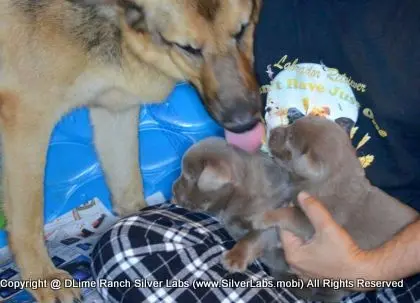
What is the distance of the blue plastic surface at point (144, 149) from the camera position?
7.73 ft

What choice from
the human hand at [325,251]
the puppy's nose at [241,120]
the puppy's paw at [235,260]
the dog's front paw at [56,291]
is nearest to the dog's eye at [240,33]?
the puppy's nose at [241,120]

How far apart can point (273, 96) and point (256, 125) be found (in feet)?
0.73

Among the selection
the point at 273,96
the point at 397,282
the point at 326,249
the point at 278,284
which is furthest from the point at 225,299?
the point at 273,96

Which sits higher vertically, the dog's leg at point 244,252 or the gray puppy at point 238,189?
the gray puppy at point 238,189

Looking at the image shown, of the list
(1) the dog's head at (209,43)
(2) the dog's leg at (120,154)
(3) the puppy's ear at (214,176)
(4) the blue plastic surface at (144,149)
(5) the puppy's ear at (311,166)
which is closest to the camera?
(1) the dog's head at (209,43)

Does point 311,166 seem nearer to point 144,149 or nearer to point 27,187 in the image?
point 27,187

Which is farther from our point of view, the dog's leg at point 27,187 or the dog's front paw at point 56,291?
the dog's front paw at point 56,291

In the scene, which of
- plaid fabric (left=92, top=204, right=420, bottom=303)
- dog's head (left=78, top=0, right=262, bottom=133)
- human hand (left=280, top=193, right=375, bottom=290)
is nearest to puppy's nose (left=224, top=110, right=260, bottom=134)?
dog's head (left=78, top=0, right=262, bottom=133)

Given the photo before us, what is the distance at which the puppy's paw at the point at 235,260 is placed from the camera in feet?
5.75

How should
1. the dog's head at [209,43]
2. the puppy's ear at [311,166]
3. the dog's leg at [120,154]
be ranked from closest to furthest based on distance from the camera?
the dog's head at [209,43]
the puppy's ear at [311,166]
the dog's leg at [120,154]

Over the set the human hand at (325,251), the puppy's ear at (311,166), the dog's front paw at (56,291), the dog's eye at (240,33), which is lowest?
the dog's front paw at (56,291)

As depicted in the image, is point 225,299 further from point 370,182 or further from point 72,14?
point 72,14

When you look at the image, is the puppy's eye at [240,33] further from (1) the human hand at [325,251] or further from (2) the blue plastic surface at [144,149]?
(2) the blue plastic surface at [144,149]

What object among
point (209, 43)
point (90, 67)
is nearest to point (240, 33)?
point (209, 43)
